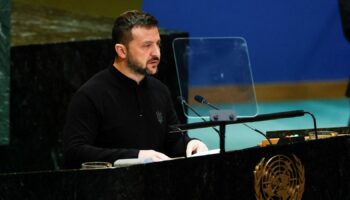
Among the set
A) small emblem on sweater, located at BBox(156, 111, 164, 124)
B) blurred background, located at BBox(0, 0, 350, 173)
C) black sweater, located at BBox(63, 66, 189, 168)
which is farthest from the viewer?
blurred background, located at BBox(0, 0, 350, 173)

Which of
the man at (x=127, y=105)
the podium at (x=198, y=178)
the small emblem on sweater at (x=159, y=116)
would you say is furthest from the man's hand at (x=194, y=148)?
the podium at (x=198, y=178)

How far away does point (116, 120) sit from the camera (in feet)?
15.1

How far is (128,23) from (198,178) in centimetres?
127

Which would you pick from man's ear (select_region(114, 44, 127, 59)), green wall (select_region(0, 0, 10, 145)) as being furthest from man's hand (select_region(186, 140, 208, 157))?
green wall (select_region(0, 0, 10, 145))

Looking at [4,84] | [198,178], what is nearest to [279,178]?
[198,178]

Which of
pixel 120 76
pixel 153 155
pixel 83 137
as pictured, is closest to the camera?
pixel 153 155

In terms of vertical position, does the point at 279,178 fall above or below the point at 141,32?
below

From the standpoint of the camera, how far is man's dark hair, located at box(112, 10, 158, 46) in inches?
183

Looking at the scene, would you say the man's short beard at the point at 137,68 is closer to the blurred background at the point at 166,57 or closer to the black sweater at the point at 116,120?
the black sweater at the point at 116,120

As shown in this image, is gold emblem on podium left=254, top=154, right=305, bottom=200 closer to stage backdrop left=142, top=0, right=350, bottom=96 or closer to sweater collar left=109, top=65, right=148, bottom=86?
sweater collar left=109, top=65, right=148, bottom=86

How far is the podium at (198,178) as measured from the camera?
338 centimetres

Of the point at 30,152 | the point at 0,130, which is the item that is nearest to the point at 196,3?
the point at 30,152

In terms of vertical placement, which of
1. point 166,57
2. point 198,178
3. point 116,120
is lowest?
point 198,178

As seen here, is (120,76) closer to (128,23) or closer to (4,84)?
(128,23)
